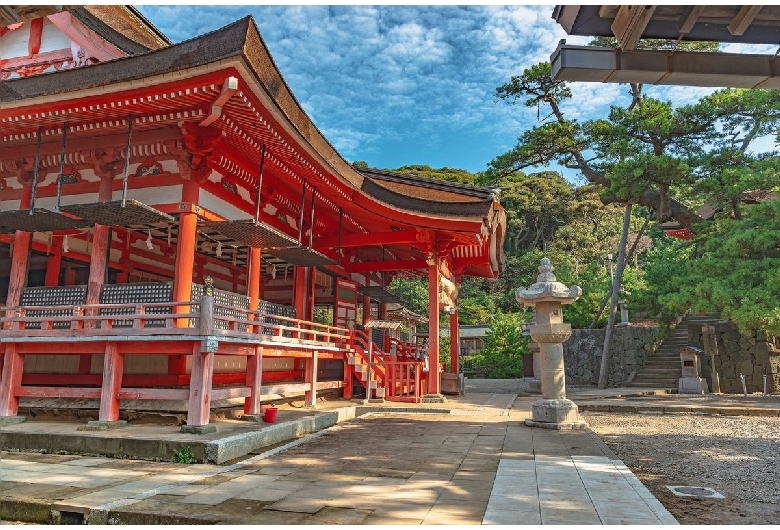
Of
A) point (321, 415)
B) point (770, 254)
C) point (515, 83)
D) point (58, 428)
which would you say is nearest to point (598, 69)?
point (321, 415)

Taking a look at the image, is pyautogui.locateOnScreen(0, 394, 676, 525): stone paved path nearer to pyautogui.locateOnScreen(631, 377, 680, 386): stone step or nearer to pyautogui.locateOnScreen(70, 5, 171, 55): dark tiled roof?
pyautogui.locateOnScreen(70, 5, 171, 55): dark tiled roof

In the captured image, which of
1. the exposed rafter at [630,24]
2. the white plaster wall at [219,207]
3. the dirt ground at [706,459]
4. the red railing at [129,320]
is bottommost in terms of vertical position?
→ the dirt ground at [706,459]

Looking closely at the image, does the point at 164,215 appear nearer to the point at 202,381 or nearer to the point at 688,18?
the point at 202,381

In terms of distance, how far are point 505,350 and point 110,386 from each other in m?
25.4

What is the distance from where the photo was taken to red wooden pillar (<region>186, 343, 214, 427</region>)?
25.6 ft

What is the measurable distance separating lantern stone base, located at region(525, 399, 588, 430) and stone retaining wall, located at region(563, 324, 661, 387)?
16642mm

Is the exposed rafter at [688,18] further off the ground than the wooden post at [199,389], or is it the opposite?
the exposed rafter at [688,18]

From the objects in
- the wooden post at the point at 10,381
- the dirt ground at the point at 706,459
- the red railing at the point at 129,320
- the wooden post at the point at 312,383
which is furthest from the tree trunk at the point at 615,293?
the wooden post at the point at 10,381

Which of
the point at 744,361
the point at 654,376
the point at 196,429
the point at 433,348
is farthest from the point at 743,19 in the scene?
the point at 744,361

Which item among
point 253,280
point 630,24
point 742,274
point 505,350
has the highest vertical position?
point 742,274

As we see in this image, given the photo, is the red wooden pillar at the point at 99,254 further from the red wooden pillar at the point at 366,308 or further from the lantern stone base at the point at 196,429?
the red wooden pillar at the point at 366,308

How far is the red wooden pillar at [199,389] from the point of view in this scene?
782 cm

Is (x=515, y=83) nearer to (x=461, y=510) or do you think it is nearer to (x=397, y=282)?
(x=397, y=282)

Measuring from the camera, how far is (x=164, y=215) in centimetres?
880
